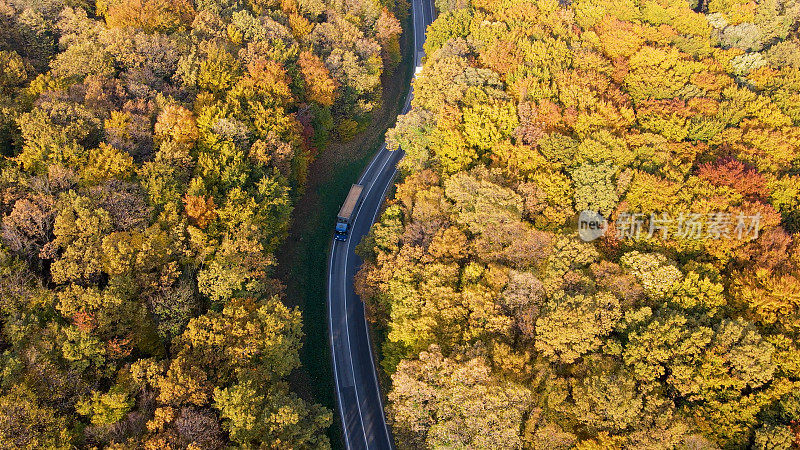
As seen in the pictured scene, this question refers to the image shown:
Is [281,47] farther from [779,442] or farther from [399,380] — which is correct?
[779,442]

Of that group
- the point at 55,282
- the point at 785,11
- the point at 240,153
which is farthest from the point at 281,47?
the point at 785,11

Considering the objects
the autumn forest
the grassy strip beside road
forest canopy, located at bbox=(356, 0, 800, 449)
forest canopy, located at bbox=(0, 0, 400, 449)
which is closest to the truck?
the grassy strip beside road

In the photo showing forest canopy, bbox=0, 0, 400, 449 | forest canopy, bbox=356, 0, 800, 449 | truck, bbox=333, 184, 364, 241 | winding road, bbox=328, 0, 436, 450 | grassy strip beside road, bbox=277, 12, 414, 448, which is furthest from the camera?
truck, bbox=333, 184, 364, 241

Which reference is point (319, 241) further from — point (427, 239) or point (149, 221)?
point (149, 221)

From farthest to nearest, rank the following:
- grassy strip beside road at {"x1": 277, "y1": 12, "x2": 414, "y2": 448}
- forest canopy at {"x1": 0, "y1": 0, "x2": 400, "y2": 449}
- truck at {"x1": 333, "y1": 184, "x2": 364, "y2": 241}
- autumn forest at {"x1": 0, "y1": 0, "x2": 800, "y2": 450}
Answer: truck at {"x1": 333, "y1": 184, "x2": 364, "y2": 241} → grassy strip beside road at {"x1": 277, "y1": 12, "x2": 414, "y2": 448} → autumn forest at {"x1": 0, "y1": 0, "x2": 800, "y2": 450} → forest canopy at {"x1": 0, "y1": 0, "x2": 400, "y2": 449}

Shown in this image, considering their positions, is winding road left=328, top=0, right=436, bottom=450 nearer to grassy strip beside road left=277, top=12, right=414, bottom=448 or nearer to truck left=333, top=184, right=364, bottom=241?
truck left=333, top=184, right=364, bottom=241
